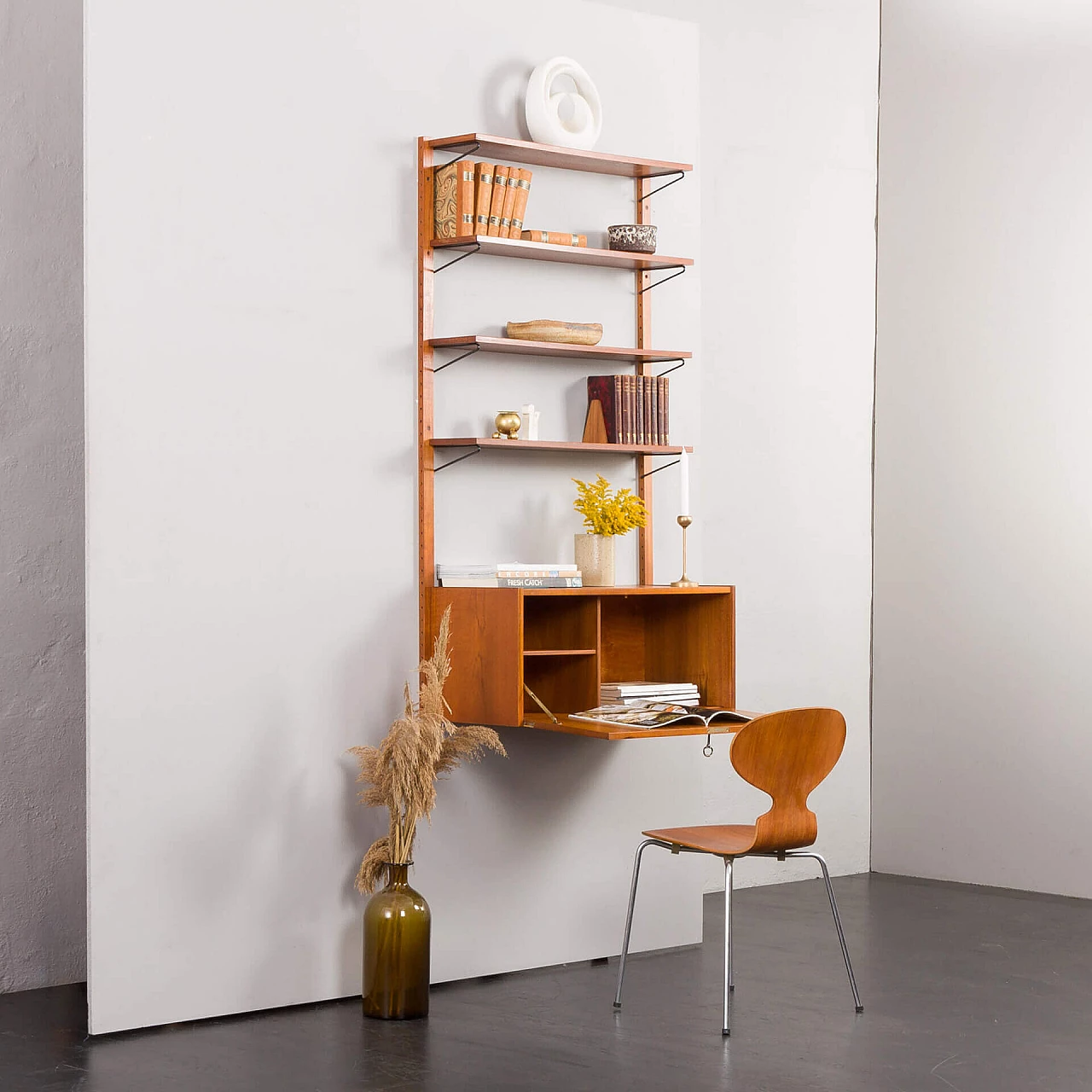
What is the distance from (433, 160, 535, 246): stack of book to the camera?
14.8 feet

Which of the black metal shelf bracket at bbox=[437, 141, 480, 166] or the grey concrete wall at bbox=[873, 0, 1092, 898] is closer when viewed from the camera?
the black metal shelf bracket at bbox=[437, 141, 480, 166]

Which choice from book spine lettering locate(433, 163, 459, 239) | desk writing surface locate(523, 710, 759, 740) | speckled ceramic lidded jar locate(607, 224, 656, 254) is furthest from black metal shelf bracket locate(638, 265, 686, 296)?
desk writing surface locate(523, 710, 759, 740)

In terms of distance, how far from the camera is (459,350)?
4.69 metres

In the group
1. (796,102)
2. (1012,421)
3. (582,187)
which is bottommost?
(1012,421)

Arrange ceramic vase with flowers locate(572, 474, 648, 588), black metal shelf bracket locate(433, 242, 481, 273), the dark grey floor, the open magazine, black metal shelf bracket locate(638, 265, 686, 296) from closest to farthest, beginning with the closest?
1. the dark grey floor
2. the open magazine
3. black metal shelf bracket locate(433, 242, 481, 273)
4. ceramic vase with flowers locate(572, 474, 648, 588)
5. black metal shelf bracket locate(638, 265, 686, 296)

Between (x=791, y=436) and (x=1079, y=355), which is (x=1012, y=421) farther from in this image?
(x=791, y=436)

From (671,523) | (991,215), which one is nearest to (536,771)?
(671,523)

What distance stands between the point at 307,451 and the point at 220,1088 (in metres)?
1.77

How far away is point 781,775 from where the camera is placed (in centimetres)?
413

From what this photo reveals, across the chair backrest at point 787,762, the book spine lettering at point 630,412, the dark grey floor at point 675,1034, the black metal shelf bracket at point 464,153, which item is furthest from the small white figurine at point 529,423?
the dark grey floor at point 675,1034

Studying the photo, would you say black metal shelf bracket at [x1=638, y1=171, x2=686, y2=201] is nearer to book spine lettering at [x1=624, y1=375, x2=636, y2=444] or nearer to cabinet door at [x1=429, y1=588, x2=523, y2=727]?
book spine lettering at [x1=624, y1=375, x2=636, y2=444]

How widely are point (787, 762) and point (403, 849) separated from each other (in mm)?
1115

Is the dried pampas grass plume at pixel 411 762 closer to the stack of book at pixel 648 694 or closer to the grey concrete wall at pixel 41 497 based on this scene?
the stack of book at pixel 648 694

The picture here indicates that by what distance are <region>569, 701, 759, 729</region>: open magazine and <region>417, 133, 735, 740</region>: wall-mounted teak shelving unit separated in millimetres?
51
